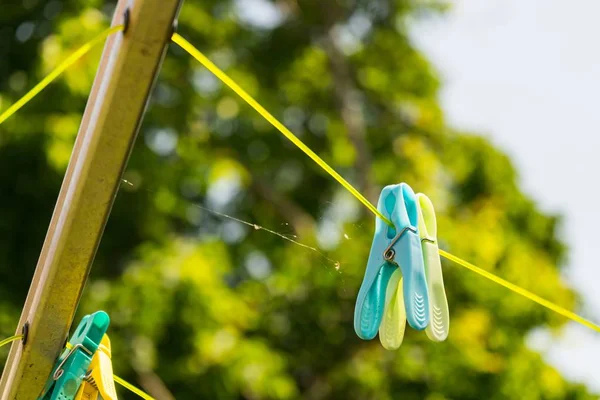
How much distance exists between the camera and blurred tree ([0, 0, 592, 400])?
11.3 ft

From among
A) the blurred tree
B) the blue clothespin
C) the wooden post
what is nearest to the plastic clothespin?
the blue clothespin

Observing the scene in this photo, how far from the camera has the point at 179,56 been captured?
421 centimetres

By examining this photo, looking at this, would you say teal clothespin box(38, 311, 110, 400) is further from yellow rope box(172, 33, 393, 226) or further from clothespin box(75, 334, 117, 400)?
yellow rope box(172, 33, 393, 226)

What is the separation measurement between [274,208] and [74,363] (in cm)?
368

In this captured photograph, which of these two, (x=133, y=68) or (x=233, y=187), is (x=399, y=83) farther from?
(x=133, y=68)

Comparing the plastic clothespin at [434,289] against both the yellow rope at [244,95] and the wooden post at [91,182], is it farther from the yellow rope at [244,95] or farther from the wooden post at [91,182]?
the wooden post at [91,182]

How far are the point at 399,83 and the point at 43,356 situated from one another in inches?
168

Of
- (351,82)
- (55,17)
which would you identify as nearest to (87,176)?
(55,17)

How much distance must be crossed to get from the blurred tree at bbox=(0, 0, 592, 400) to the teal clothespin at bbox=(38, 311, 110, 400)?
1747mm

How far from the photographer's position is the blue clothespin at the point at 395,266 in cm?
89

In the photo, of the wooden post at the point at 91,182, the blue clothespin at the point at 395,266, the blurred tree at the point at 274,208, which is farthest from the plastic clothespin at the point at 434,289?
the blurred tree at the point at 274,208

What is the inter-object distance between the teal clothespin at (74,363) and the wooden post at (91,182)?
11 millimetres

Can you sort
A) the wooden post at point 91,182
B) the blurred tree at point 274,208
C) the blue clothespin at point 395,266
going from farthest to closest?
the blurred tree at point 274,208 → the blue clothespin at point 395,266 → the wooden post at point 91,182

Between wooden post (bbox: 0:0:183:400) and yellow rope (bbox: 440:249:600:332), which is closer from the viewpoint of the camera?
wooden post (bbox: 0:0:183:400)
